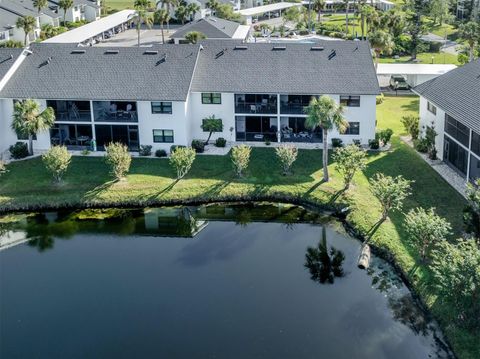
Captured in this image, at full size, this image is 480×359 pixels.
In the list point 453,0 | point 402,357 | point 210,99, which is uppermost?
point 453,0

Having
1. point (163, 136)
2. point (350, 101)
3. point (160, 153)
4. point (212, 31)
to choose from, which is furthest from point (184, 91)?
point (212, 31)

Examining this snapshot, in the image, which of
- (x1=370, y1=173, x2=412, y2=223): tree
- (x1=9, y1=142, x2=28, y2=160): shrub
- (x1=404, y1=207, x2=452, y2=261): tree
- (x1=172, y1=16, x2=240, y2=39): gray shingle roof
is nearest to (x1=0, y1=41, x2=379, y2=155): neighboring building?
(x1=9, y1=142, x2=28, y2=160): shrub

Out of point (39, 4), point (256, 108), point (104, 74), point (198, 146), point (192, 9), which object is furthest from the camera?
point (192, 9)

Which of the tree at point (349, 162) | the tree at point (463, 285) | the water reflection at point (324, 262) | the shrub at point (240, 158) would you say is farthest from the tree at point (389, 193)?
the shrub at point (240, 158)

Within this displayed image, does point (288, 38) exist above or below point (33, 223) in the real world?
above

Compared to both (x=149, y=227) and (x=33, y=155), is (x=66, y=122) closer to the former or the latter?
(x=33, y=155)

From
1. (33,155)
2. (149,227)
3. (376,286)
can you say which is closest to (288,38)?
(33,155)

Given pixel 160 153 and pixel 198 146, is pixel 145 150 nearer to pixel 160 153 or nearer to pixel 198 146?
pixel 160 153
